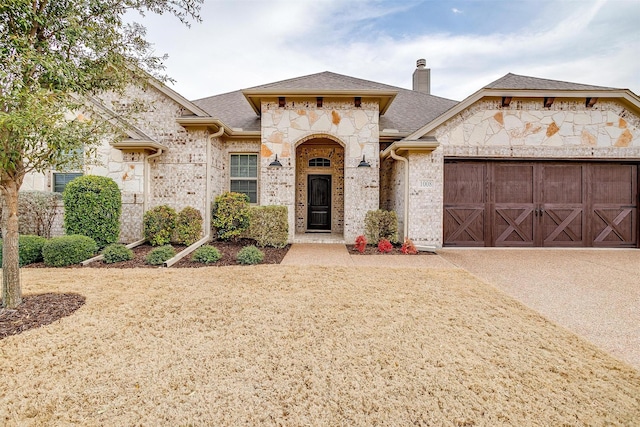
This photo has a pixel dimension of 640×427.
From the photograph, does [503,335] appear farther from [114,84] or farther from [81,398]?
[114,84]

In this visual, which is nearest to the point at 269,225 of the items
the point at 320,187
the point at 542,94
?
the point at 320,187

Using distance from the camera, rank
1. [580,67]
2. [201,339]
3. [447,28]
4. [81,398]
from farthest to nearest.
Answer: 1. [580,67]
2. [447,28]
3. [201,339]
4. [81,398]

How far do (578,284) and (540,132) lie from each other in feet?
16.2

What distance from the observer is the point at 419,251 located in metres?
8.06

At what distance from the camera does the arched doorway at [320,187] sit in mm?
10945

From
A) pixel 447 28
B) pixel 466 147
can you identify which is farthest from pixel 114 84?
pixel 447 28

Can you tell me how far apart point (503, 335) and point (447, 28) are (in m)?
12.0

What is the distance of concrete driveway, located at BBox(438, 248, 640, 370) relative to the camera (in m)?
A: 3.32

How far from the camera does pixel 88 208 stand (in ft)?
23.1

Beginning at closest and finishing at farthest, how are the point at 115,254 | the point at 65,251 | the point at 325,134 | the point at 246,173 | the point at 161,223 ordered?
the point at 65,251 < the point at 115,254 < the point at 161,223 < the point at 325,134 < the point at 246,173

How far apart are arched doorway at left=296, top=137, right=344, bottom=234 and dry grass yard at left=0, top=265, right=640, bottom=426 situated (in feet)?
22.6

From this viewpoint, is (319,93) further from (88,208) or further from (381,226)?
(88,208)

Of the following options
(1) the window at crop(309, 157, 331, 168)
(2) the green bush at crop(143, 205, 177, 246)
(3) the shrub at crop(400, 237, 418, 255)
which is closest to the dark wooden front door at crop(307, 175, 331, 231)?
(1) the window at crop(309, 157, 331, 168)

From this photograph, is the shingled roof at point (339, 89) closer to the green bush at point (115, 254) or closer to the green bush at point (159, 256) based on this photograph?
the green bush at point (159, 256)
